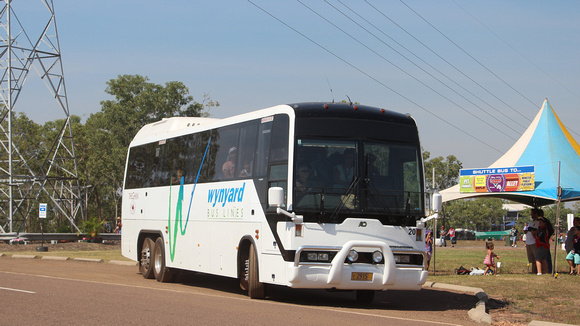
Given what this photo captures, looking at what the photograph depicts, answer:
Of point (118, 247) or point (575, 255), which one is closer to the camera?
point (575, 255)

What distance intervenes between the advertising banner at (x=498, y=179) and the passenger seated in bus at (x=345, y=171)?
546 inches

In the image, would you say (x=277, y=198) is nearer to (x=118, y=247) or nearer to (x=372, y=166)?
(x=372, y=166)

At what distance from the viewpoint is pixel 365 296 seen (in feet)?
46.7

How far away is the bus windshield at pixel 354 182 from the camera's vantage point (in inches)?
499

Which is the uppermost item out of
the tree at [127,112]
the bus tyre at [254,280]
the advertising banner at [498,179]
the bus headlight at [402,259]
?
the tree at [127,112]

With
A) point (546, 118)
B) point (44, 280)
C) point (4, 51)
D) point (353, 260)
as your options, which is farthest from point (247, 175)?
point (4, 51)

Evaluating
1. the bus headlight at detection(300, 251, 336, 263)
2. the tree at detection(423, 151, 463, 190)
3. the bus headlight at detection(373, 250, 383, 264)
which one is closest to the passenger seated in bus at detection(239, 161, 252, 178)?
the bus headlight at detection(300, 251, 336, 263)

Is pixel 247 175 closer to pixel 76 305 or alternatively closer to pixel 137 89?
pixel 76 305

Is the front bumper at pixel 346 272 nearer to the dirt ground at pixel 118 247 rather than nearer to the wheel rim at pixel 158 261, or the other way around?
the dirt ground at pixel 118 247

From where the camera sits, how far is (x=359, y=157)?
13.1 m

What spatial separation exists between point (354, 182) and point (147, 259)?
28.2 feet

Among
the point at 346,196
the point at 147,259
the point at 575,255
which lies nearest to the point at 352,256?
the point at 346,196

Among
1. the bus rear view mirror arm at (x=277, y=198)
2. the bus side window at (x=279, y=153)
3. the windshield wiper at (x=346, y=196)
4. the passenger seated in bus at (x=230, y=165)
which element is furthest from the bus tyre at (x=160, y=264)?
the windshield wiper at (x=346, y=196)

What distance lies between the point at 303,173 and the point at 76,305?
4356 millimetres
